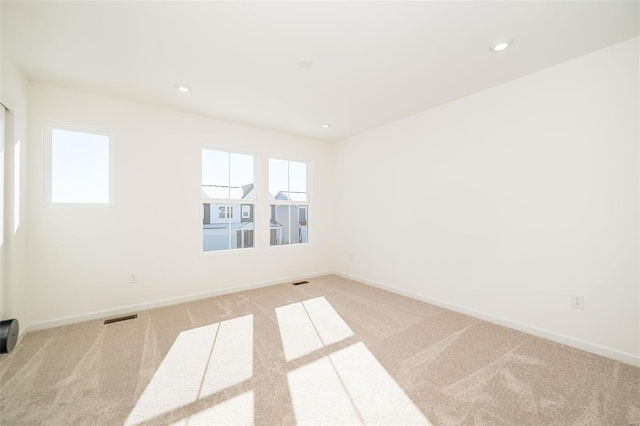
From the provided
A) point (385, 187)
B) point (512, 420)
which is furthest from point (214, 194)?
point (512, 420)

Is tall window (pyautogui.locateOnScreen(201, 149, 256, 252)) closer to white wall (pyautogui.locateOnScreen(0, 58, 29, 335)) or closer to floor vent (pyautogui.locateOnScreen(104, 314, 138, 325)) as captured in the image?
floor vent (pyautogui.locateOnScreen(104, 314, 138, 325))

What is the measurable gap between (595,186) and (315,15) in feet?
8.95

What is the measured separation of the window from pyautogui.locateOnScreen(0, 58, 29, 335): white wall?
11.2 inches

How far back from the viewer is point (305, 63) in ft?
7.83

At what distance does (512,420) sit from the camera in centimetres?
150

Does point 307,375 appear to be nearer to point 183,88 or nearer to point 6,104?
point 183,88

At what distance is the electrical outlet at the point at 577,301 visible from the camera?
2301 millimetres

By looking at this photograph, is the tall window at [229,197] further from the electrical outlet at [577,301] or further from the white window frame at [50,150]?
the electrical outlet at [577,301]

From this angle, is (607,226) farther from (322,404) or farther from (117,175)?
(117,175)

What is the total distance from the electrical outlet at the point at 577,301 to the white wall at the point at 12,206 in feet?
17.0

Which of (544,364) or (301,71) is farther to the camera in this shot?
(301,71)

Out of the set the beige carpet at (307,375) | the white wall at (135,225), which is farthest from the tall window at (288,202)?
the beige carpet at (307,375)

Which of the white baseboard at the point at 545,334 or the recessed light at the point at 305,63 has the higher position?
the recessed light at the point at 305,63

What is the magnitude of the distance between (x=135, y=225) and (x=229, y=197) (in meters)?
1.24
